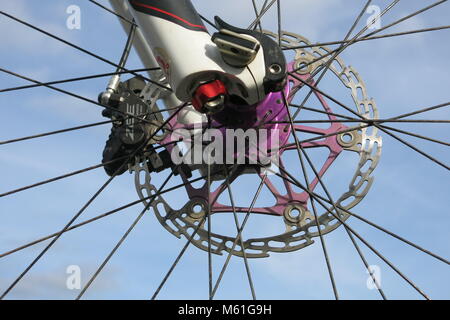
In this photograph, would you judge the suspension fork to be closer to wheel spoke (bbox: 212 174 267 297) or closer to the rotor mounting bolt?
the rotor mounting bolt

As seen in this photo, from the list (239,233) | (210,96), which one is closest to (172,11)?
(210,96)

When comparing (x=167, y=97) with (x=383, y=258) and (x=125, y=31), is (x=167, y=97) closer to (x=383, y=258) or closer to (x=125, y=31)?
(x=125, y=31)

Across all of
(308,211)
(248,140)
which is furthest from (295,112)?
(308,211)

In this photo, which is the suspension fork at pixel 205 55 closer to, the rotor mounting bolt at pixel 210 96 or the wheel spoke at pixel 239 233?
the rotor mounting bolt at pixel 210 96

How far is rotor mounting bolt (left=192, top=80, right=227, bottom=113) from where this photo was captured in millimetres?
2404

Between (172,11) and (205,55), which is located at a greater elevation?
(172,11)

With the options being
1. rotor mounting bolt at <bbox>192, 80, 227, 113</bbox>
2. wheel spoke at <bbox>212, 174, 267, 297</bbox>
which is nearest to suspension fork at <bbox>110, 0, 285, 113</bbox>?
rotor mounting bolt at <bbox>192, 80, 227, 113</bbox>

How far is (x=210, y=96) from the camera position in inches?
94.6

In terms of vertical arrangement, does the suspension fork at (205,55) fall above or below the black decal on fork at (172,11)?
below

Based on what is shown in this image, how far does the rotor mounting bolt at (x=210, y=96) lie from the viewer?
2.40m

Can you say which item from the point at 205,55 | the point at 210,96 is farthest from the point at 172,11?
the point at 210,96

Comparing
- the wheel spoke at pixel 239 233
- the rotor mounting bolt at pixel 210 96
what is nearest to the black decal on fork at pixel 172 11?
the rotor mounting bolt at pixel 210 96

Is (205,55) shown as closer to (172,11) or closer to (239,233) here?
(172,11)
